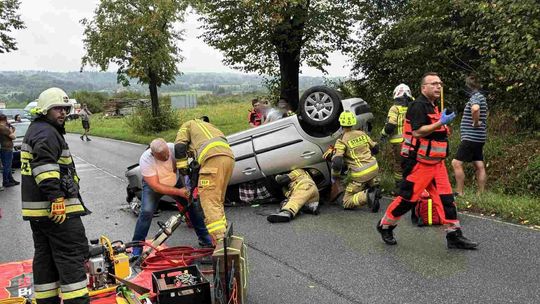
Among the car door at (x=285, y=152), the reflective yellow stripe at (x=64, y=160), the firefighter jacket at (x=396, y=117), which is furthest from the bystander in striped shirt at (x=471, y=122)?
the reflective yellow stripe at (x=64, y=160)

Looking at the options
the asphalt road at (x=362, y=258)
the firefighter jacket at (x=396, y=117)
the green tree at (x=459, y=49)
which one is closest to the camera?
the asphalt road at (x=362, y=258)

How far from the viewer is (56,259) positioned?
392cm

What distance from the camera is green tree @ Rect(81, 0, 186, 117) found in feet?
74.7

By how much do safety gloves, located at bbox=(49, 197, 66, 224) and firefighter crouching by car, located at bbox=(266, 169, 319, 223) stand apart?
144 inches

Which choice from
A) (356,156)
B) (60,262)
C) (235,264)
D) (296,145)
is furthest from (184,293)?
(296,145)

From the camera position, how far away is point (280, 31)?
48.5 ft

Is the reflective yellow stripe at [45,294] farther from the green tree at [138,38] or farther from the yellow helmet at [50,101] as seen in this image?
the green tree at [138,38]

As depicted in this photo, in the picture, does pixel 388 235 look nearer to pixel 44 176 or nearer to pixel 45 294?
pixel 45 294

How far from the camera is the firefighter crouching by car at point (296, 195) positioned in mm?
7082

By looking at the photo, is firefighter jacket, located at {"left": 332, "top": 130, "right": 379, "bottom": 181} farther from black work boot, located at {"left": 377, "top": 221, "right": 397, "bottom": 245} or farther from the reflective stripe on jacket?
the reflective stripe on jacket

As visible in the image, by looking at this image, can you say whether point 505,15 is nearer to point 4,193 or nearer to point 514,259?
point 514,259

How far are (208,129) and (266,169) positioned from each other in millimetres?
2410

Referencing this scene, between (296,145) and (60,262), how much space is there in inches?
181

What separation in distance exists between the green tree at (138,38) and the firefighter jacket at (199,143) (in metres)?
17.4
